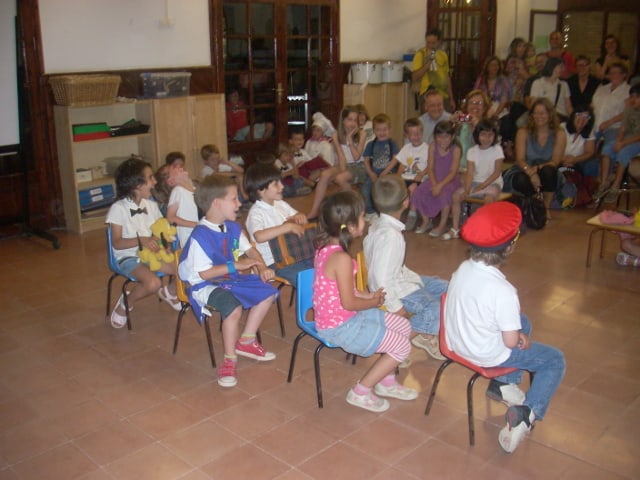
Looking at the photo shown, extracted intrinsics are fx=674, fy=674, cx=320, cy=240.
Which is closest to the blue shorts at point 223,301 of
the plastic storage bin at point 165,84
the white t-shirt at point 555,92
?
the plastic storage bin at point 165,84

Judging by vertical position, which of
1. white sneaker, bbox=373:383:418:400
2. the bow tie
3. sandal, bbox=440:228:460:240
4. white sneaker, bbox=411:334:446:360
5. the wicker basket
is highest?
the wicker basket

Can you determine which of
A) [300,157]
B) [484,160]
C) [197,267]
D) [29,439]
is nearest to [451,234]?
[484,160]

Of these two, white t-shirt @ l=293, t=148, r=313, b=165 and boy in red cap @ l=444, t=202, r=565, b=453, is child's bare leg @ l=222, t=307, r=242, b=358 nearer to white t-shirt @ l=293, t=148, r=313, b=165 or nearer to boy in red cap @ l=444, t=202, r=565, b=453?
boy in red cap @ l=444, t=202, r=565, b=453

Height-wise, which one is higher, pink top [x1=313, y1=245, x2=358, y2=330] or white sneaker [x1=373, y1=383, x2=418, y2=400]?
pink top [x1=313, y1=245, x2=358, y2=330]

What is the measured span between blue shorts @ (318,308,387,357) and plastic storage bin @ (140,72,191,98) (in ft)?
15.5

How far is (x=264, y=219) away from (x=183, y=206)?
0.89 m

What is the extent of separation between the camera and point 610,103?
764cm

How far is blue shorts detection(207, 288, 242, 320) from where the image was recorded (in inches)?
135

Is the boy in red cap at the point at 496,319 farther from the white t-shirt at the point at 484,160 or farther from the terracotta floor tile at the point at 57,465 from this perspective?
the white t-shirt at the point at 484,160

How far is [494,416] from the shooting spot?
3174 mm

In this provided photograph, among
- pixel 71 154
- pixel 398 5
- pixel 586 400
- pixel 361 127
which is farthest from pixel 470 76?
pixel 586 400

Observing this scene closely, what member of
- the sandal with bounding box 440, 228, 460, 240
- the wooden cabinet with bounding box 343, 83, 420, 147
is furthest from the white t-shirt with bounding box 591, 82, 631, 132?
the wooden cabinet with bounding box 343, 83, 420, 147

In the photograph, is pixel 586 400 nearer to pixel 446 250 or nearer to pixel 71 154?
pixel 446 250

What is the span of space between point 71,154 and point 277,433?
4.30 meters
